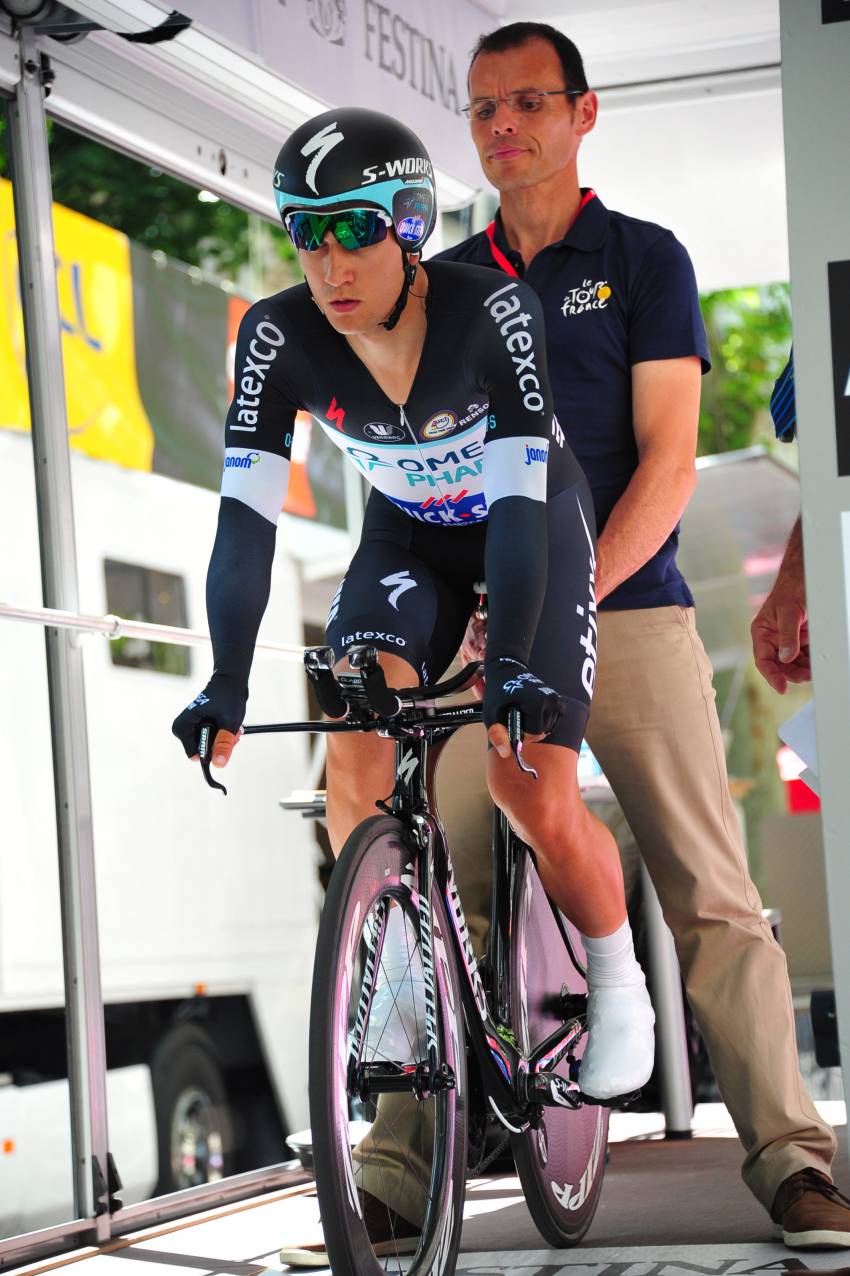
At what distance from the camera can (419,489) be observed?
3309 mm

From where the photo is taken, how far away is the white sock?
3330mm

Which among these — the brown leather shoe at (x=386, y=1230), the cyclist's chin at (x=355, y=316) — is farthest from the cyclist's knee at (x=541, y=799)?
the cyclist's chin at (x=355, y=316)

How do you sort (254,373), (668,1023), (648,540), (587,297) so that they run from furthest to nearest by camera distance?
(668,1023) → (587,297) → (648,540) → (254,373)

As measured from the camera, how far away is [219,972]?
8.40m

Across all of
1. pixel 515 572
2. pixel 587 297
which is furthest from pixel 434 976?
pixel 587 297

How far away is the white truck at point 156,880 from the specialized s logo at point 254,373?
144 inches

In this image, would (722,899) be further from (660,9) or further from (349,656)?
(660,9)

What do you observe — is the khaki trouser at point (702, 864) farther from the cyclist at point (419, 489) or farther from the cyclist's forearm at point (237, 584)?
the cyclist's forearm at point (237, 584)

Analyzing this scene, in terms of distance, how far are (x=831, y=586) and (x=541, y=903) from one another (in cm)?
169

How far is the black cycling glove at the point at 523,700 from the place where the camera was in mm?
2584

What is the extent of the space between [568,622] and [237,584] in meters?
0.65

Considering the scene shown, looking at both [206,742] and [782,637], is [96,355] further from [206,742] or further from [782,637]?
[206,742]

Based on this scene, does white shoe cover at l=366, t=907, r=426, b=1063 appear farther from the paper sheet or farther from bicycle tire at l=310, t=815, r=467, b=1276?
the paper sheet

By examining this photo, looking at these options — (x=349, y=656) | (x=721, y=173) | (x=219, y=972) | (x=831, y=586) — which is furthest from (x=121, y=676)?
(x=831, y=586)
